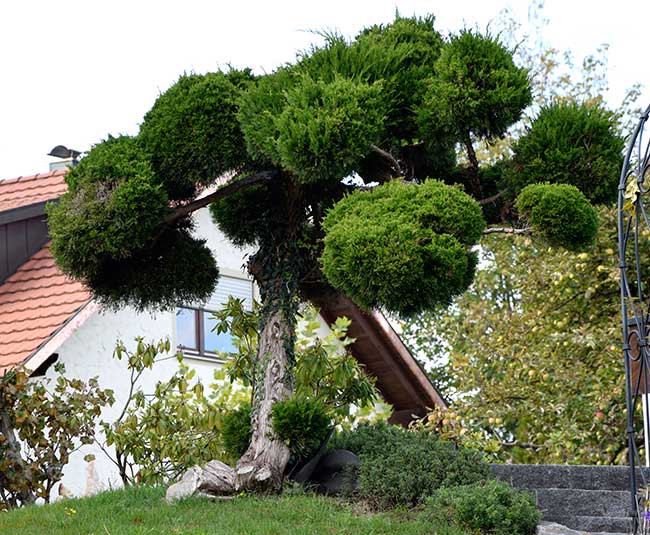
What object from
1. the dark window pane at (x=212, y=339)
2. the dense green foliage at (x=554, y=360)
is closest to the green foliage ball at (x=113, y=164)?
the dense green foliage at (x=554, y=360)

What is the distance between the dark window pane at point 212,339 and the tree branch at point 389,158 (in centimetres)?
806

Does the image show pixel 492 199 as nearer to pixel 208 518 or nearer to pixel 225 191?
pixel 225 191

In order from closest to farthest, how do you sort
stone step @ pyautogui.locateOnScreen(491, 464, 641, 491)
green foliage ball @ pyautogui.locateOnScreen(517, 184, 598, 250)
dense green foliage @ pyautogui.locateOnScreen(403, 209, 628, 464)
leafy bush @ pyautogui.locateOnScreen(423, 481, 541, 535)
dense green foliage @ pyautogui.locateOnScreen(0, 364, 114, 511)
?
1. leafy bush @ pyautogui.locateOnScreen(423, 481, 541, 535)
2. green foliage ball @ pyautogui.locateOnScreen(517, 184, 598, 250)
3. stone step @ pyautogui.locateOnScreen(491, 464, 641, 491)
4. dense green foliage @ pyautogui.locateOnScreen(0, 364, 114, 511)
5. dense green foliage @ pyautogui.locateOnScreen(403, 209, 628, 464)

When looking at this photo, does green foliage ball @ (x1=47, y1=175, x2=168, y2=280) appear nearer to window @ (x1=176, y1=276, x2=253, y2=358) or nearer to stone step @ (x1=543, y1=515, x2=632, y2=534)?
stone step @ (x1=543, y1=515, x2=632, y2=534)

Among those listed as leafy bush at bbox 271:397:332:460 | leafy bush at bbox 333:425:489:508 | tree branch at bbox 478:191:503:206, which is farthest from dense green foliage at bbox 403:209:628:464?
tree branch at bbox 478:191:503:206

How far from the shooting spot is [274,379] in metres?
9.53

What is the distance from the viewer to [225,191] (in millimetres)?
9766

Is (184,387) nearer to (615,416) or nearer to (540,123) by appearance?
(540,123)

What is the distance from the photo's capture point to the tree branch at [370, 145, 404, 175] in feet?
28.8

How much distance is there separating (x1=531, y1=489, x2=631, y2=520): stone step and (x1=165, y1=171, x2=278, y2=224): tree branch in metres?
3.36

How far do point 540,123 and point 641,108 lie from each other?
9.81 m

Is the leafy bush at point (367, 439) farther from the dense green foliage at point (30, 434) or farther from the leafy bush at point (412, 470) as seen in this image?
the dense green foliage at point (30, 434)

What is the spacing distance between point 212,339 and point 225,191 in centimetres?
757

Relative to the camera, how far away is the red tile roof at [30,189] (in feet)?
52.2
